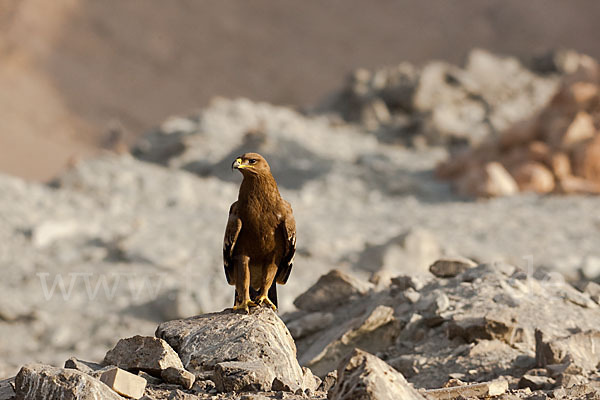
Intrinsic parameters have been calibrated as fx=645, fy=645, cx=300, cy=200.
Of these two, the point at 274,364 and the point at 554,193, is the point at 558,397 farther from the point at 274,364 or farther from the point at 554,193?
the point at 554,193

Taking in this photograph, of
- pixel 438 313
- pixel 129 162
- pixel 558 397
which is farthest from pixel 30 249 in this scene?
pixel 558 397

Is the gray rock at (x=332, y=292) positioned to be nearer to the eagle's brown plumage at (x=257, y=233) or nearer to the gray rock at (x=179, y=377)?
the eagle's brown plumage at (x=257, y=233)

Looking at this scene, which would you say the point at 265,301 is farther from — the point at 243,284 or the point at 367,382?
the point at 367,382

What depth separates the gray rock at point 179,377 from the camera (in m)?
3.13

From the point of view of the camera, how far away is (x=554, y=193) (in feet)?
50.5

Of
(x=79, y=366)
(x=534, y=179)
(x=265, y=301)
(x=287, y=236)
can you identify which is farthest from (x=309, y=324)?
(x=534, y=179)

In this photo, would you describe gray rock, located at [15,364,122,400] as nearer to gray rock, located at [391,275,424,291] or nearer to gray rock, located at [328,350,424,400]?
gray rock, located at [328,350,424,400]

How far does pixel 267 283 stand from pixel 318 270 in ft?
18.8

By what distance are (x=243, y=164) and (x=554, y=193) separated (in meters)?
13.6

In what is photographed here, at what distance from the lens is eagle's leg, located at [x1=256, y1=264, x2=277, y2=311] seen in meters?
3.77

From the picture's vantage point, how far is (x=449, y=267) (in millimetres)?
5555

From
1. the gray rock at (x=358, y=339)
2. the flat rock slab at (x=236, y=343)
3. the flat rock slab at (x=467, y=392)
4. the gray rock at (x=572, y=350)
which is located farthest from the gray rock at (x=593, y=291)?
the flat rock slab at (x=236, y=343)

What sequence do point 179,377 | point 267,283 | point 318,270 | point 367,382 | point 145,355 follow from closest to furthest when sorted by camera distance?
point 367,382
point 179,377
point 145,355
point 267,283
point 318,270

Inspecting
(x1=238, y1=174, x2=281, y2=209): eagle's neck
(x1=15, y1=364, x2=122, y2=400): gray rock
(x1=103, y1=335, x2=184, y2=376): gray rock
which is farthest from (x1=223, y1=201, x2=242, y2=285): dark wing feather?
(x1=15, y1=364, x2=122, y2=400): gray rock
